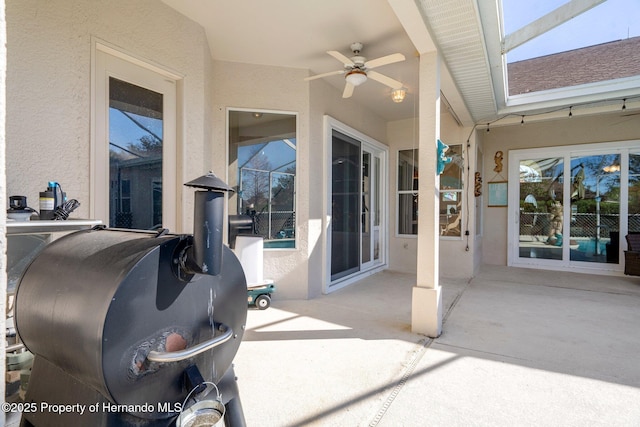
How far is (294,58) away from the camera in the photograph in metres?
3.85

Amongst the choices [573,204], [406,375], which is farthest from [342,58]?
[573,204]

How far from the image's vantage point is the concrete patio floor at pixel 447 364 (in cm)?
182

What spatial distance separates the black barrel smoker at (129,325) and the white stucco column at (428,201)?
225 centimetres

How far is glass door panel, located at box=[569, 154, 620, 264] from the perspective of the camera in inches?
226

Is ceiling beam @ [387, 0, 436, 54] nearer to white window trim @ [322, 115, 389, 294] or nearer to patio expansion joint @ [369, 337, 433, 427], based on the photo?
white window trim @ [322, 115, 389, 294]

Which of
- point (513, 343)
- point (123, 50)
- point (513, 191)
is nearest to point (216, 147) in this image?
point (123, 50)

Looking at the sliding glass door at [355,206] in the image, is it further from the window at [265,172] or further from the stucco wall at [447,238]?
the window at [265,172]

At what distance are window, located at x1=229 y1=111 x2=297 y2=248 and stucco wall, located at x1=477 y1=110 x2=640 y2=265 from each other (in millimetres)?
4109

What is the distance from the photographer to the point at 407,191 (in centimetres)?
626

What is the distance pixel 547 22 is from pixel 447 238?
3664mm

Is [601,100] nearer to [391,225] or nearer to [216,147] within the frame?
[391,225]

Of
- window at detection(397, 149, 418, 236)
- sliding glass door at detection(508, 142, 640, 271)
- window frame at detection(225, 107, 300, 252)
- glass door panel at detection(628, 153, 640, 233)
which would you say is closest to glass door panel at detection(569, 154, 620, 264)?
sliding glass door at detection(508, 142, 640, 271)

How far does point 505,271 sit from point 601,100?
10.5 feet

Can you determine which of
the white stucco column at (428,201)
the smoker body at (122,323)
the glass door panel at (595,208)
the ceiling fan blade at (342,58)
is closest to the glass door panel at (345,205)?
the ceiling fan blade at (342,58)
